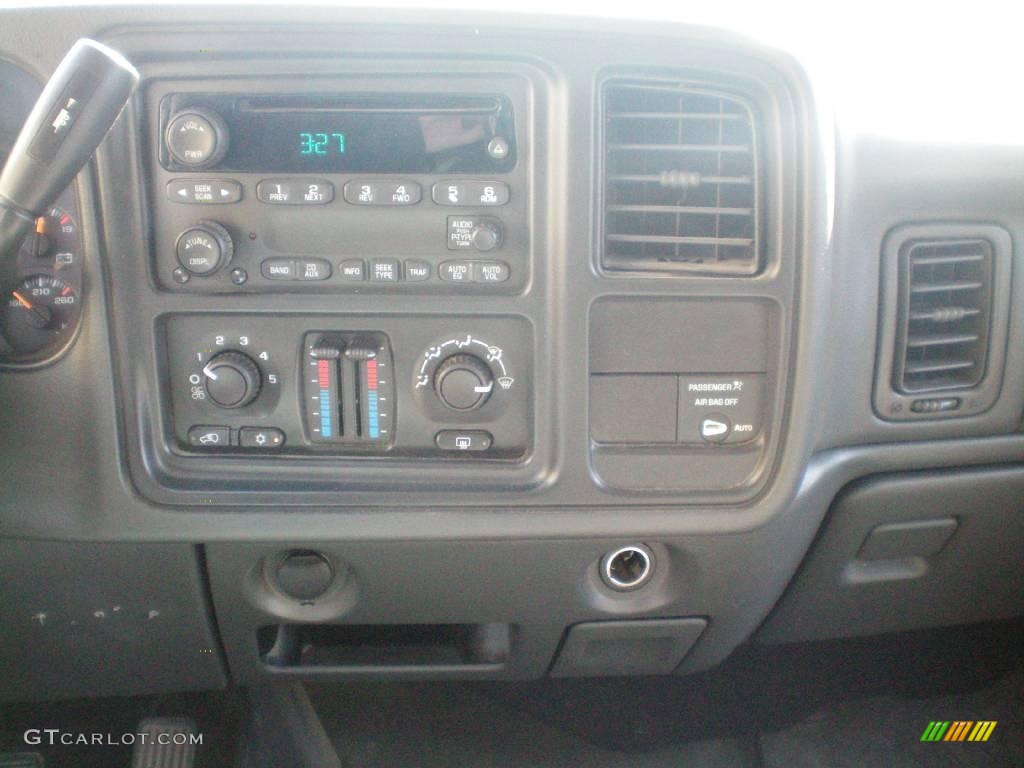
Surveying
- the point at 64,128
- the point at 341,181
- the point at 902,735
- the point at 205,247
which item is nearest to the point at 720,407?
the point at 341,181

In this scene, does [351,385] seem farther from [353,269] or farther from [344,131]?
[344,131]

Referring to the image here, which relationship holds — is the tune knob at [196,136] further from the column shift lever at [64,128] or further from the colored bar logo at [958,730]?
the colored bar logo at [958,730]

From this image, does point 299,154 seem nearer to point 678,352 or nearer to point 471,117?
point 471,117

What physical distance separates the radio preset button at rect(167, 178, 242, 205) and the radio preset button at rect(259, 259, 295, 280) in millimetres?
84

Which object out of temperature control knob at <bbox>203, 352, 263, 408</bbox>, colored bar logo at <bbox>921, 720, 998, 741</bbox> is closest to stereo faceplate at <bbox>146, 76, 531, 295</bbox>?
temperature control knob at <bbox>203, 352, 263, 408</bbox>

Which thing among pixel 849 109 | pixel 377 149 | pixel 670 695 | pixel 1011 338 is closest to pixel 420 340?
pixel 377 149

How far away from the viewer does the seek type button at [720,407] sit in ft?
3.76

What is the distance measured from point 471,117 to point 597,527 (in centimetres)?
55

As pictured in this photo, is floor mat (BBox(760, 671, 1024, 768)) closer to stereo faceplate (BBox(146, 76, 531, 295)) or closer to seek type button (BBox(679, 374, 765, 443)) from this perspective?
seek type button (BBox(679, 374, 765, 443))

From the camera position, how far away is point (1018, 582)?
1.58 m

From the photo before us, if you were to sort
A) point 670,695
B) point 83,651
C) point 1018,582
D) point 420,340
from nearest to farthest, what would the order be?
point 420,340 < point 83,651 < point 1018,582 < point 670,695

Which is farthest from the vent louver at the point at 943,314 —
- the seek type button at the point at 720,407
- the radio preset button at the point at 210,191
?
the radio preset button at the point at 210,191

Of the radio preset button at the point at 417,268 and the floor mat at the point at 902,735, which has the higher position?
the radio preset button at the point at 417,268

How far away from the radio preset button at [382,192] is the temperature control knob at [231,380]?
244 millimetres
